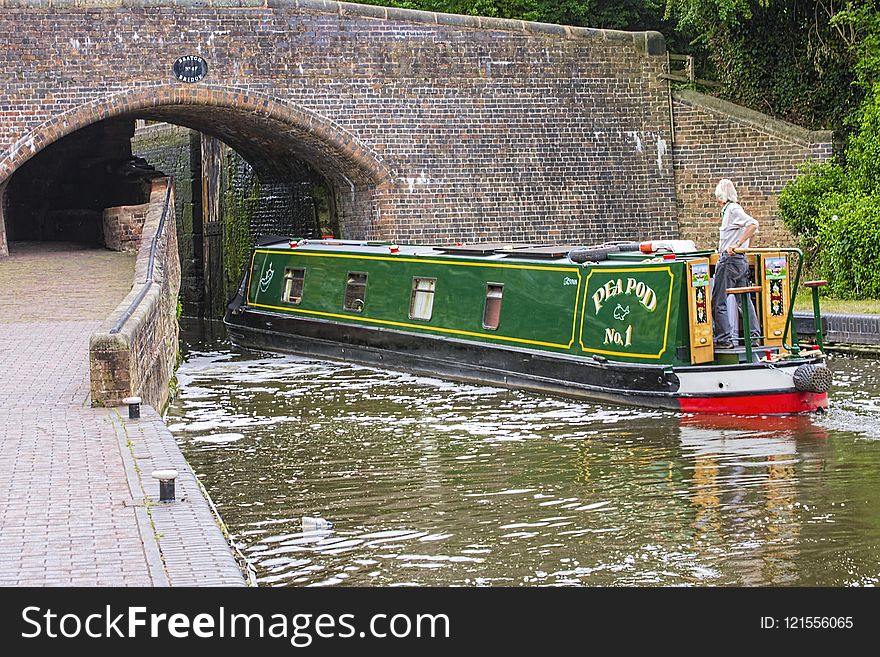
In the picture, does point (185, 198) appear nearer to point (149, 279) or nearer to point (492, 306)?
point (149, 279)

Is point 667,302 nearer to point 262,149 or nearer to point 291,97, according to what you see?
point 291,97

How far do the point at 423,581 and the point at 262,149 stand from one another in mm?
13532

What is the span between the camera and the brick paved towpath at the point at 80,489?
4.82m

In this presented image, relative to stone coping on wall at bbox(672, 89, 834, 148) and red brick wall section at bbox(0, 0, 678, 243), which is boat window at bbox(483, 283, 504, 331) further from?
stone coping on wall at bbox(672, 89, 834, 148)

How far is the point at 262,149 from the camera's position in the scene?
18750mm

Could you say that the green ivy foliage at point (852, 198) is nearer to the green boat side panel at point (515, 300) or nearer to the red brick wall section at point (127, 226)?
the green boat side panel at point (515, 300)

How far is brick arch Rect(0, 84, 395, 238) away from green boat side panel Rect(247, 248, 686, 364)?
1.75 m

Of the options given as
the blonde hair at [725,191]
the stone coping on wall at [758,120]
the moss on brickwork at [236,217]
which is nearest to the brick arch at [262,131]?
the moss on brickwork at [236,217]

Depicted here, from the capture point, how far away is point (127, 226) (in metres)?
16.9

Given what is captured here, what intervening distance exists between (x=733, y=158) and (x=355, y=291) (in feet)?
20.5

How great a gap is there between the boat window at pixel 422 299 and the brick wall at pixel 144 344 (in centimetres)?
246

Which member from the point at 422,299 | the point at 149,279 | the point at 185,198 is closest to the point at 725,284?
the point at 422,299

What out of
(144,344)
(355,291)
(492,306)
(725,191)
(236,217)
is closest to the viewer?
(144,344)
